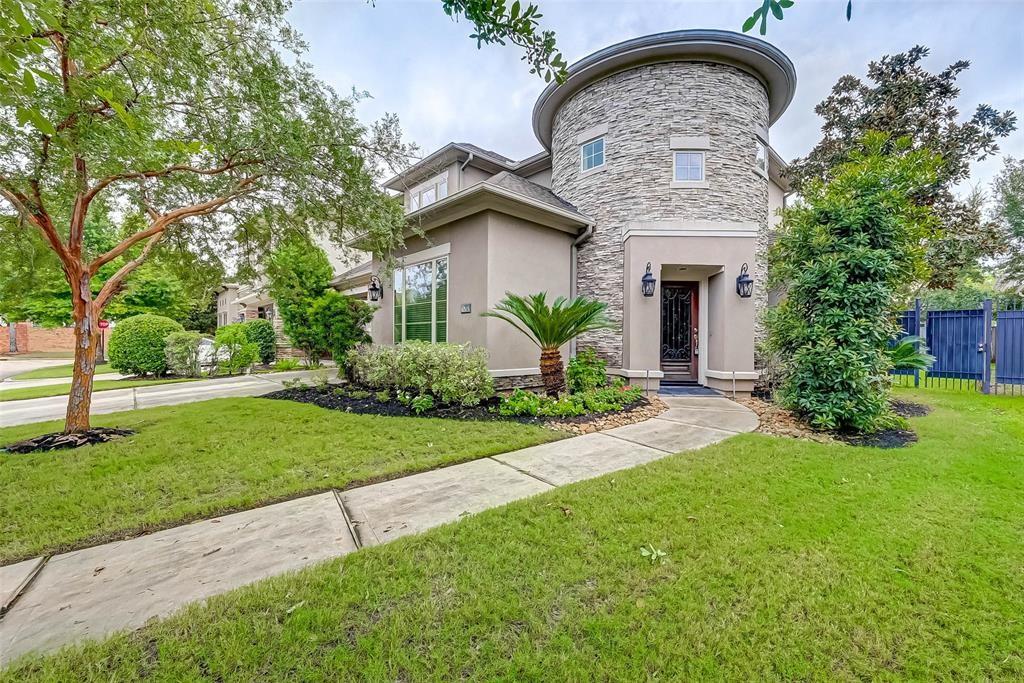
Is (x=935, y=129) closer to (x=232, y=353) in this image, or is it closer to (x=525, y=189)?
(x=525, y=189)

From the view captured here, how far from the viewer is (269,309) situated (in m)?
20.6

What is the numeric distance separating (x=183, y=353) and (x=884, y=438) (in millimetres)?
16868

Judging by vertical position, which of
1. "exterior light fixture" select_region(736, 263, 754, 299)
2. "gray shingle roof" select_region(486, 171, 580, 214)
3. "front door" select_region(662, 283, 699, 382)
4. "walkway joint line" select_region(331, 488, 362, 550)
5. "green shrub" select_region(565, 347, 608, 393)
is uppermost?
"gray shingle roof" select_region(486, 171, 580, 214)

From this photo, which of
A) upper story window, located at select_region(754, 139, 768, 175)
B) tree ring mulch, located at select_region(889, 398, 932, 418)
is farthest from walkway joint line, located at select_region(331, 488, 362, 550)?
upper story window, located at select_region(754, 139, 768, 175)

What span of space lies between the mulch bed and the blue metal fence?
22.0 ft

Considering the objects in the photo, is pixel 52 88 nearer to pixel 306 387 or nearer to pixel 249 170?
pixel 249 170

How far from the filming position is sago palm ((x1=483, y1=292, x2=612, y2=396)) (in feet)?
22.8

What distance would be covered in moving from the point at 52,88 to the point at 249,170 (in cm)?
192

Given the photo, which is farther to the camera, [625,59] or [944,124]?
[944,124]

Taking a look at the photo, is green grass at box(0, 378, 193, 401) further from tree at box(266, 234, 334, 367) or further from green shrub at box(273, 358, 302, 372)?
green shrub at box(273, 358, 302, 372)

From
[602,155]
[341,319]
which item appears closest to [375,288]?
[341,319]

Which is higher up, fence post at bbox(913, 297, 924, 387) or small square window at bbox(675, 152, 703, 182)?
small square window at bbox(675, 152, 703, 182)

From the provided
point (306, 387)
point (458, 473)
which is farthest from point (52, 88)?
point (306, 387)

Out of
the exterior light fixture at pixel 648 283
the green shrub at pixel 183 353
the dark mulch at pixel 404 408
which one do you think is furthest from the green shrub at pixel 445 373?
the green shrub at pixel 183 353
